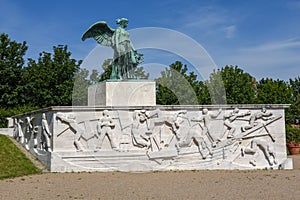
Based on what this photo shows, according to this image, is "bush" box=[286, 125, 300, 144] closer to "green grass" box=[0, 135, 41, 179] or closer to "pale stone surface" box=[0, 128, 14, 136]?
"green grass" box=[0, 135, 41, 179]

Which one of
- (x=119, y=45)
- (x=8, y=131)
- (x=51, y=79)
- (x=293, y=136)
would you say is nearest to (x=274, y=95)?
(x=293, y=136)

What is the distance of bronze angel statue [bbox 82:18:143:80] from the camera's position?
1488cm

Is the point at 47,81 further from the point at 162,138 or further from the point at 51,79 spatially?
the point at 162,138

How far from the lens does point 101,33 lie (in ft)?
50.2

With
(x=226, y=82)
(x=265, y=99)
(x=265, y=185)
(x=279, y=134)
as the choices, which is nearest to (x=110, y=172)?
(x=265, y=185)

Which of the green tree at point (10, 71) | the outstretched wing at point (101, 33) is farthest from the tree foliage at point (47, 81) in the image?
the outstretched wing at point (101, 33)

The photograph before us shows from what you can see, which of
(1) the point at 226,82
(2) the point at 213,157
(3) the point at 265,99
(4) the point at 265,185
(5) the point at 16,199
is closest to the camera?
(5) the point at 16,199

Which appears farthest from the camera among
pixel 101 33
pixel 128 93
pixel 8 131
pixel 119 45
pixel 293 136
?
pixel 293 136

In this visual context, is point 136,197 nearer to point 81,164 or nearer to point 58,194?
point 58,194

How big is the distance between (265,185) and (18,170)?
8.20 meters

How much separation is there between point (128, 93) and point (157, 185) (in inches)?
208

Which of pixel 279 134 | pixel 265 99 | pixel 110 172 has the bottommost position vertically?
pixel 110 172

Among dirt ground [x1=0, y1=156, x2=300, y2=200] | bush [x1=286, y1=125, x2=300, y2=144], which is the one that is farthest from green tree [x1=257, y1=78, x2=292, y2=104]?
dirt ground [x1=0, y1=156, x2=300, y2=200]

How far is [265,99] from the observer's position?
1292 inches
